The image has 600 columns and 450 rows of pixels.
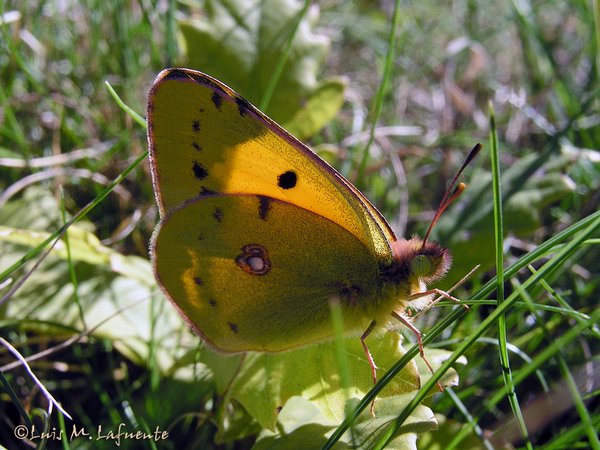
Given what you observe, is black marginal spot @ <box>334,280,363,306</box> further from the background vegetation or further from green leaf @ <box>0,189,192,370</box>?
green leaf @ <box>0,189,192,370</box>

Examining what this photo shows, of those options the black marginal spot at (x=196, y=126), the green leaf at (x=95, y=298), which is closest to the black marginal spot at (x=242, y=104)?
the black marginal spot at (x=196, y=126)

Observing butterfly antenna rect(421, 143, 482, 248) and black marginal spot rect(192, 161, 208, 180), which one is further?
black marginal spot rect(192, 161, 208, 180)

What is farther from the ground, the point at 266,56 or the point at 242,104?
the point at 266,56

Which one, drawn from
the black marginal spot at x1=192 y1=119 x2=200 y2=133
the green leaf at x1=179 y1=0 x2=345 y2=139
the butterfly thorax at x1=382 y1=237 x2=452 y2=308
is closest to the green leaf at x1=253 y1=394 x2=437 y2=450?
the butterfly thorax at x1=382 y1=237 x2=452 y2=308

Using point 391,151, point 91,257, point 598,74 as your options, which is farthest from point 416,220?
point 91,257

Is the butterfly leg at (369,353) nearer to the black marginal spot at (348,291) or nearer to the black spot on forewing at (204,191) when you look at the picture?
the black marginal spot at (348,291)

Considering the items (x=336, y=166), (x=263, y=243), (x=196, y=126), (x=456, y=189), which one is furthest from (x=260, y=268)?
(x=336, y=166)

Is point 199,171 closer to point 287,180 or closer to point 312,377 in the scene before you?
point 287,180
